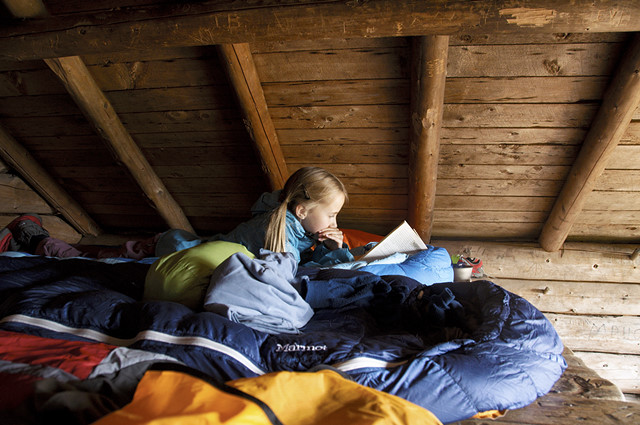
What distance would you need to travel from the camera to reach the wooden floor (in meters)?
0.76

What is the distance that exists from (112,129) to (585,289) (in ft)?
8.51

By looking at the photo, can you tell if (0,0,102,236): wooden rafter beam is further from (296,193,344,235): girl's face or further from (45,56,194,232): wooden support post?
(296,193,344,235): girl's face

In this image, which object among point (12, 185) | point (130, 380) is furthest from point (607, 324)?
point (12, 185)

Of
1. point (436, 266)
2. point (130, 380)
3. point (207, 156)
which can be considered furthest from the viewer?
point (207, 156)

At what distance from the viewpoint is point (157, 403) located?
1.85ft

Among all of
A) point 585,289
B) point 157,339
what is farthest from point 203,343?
point 585,289

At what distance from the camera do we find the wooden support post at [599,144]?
148 cm

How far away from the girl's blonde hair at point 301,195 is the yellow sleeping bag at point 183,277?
43cm

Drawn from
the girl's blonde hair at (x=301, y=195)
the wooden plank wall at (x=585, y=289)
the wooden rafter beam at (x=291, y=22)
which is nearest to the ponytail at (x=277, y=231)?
the girl's blonde hair at (x=301, y=195)

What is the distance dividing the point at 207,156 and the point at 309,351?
1581 millimetres

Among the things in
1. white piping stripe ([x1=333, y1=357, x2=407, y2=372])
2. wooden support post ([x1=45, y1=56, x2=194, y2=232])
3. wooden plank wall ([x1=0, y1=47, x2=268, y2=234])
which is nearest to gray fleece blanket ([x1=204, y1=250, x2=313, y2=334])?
white piping stripe ([x1=333, y1=357, x2=407, y2=372])

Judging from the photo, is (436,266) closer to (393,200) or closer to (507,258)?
(393,200)

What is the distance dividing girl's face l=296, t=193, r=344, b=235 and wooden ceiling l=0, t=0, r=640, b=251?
46 cm

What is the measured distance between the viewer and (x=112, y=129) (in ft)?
6.56
